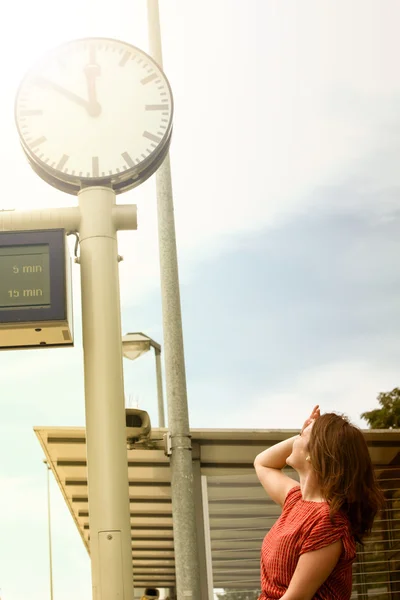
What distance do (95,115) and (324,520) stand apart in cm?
244

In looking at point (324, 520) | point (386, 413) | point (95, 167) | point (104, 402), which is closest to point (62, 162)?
point (95, 167)

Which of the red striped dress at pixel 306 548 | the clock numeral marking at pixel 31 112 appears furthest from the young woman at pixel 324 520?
the clock numeral marking at pixel 31 112

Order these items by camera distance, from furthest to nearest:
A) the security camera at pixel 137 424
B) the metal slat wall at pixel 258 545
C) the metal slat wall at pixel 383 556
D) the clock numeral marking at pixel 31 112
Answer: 1. the metal slat wall at pixel 383 556
2. the metal slat wall at pixel 258 545
3. the security camera at pixel 137 424
4. the clock numeral marking at pixel 31 112

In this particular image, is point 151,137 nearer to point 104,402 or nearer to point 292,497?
point 104,402

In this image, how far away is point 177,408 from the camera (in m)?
8.69

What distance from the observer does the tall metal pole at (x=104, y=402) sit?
4.36 m

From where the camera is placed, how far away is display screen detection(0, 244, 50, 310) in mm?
4594

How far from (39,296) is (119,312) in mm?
348

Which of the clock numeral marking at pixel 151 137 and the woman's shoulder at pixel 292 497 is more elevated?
the clock numeral marking at pixel 151 137

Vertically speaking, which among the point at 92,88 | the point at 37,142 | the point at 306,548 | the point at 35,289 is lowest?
the point at 306,548

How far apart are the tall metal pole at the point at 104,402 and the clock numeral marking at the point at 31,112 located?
0.42 meters

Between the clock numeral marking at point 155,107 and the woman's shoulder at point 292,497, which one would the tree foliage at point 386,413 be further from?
the woman's shoulder at point 292,497

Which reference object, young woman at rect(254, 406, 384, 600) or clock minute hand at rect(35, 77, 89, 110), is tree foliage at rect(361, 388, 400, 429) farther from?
young woman at rect(254, 406, 384, 600)

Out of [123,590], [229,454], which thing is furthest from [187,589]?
[123,590]
